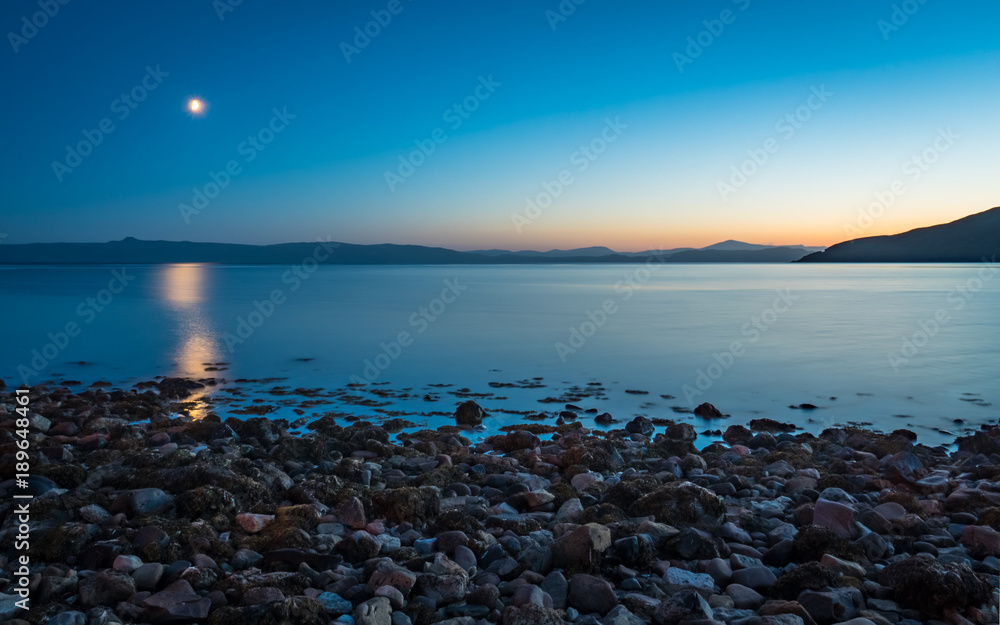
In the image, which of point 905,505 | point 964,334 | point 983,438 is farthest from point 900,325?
point 905,505

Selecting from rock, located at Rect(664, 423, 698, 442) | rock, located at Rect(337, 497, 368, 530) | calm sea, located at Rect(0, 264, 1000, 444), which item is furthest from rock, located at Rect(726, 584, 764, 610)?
calm sea, located at Rect(0, 264, 1000, 444)

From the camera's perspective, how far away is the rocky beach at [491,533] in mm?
3904

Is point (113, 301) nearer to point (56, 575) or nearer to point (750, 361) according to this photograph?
point (750, 361)

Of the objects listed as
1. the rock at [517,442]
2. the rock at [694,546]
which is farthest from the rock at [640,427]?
the rock at [694,546]

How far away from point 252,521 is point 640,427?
6194 millimetres

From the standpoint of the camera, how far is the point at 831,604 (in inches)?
153

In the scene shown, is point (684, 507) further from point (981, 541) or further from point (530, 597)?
point (981, 541)

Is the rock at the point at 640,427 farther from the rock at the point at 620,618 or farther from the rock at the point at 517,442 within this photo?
the rock at the point at 620,618

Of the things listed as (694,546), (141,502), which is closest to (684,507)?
(694,546)

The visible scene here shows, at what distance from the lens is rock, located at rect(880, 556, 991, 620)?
390 centimetres

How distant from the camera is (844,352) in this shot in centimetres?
1825

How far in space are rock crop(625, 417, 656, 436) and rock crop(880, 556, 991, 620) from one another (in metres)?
5.43

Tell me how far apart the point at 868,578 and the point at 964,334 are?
2239cm

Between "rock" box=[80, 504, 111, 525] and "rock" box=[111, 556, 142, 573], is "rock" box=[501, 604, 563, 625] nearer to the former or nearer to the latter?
"rock" box=[111, 556, 142, 573]
